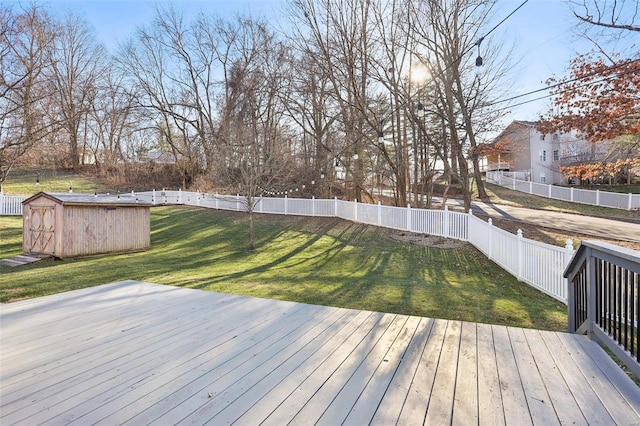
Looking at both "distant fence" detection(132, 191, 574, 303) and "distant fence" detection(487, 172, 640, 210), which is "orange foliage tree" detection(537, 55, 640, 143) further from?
"distant fence" detection(487, 172, 640, 210)

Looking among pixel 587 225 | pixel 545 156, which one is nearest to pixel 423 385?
pixel 587 225

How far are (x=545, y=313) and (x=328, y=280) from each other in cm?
340

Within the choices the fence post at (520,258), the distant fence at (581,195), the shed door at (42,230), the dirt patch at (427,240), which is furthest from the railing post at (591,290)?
the distant fence at (581,195)

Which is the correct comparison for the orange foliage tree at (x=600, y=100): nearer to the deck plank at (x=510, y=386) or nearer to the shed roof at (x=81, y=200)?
the deck plank at (x=510, y=386)

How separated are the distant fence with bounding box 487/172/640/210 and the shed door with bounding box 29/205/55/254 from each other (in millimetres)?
21892

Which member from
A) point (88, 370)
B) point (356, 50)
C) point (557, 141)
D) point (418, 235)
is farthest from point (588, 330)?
point (557, 141)

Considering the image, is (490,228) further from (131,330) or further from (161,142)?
(161,142)

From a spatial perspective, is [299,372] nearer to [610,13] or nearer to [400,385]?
[400,385]

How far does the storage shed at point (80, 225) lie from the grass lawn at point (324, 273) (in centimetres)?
59

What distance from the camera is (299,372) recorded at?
228cm

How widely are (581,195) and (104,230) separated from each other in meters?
21.2

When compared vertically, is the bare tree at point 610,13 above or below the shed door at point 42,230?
above

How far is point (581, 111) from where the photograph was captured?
30.8ft

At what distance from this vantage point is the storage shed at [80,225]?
9.44 m
